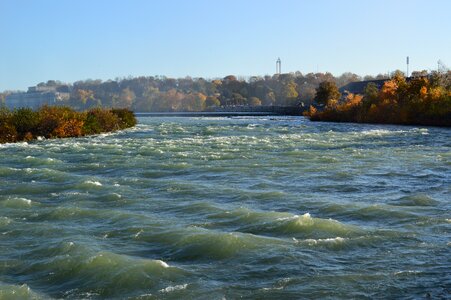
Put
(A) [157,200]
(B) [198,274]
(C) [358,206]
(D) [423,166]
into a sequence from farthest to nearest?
1. (D) [423,166]
2. (A) [157,200]
3. (C) [358,206]
4. (B) [198,274]

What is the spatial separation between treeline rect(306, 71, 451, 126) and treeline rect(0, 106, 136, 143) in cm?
2684

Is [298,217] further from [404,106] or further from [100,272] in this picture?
[404,106]

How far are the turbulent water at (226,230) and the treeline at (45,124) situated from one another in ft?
52.2

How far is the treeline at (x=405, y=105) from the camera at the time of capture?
51625mm

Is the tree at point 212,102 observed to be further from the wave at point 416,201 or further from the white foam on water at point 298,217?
the white foam on water at point 298,217

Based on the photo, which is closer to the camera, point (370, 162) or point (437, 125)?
point (370, 162)

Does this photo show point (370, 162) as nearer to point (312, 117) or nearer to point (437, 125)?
point (437, 125)

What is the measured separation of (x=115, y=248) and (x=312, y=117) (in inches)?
2470

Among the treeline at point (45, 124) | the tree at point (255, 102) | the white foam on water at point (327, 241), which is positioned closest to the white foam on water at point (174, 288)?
the white foam on water at point (327, 241)

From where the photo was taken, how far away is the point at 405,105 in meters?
56.4

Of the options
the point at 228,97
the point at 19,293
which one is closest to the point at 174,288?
the point at 19,293

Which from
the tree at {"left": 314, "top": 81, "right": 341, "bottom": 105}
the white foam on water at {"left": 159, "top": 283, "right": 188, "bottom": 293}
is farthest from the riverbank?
the white foam on water at {"left": 159, "top": 283, "right": 188, "bottom": 293}

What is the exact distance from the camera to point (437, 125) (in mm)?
50344

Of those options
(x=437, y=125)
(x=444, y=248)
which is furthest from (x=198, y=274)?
(x=437, y=125)
